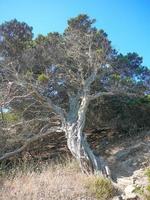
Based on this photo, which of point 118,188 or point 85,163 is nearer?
point 118,188

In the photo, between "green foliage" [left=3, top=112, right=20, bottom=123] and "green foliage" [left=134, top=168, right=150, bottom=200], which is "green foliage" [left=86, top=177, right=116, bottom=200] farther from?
"green foliage" [left=3, top=112, right=20, bottom=123]

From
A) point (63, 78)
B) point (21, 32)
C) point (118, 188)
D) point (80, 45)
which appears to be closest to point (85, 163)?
point (118, 188)

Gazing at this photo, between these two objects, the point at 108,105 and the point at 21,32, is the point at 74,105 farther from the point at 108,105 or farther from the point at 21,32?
the point at 21,32

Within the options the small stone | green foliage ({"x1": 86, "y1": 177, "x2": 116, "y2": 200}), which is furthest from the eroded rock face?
green foliage ({"x1": 86, "y1": 177, "x2": 116, "y2": 200})

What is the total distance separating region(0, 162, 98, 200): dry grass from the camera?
8.10 meters

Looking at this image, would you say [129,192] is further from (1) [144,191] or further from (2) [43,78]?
(2) [43,78]

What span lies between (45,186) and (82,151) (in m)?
2.50

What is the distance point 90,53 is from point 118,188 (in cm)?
570

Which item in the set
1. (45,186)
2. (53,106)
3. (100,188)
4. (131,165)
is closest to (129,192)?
(100,188)

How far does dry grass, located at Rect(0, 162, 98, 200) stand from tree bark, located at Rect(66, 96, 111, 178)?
0.62 metres

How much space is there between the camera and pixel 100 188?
27.9 ft

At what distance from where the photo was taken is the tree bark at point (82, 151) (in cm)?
1022

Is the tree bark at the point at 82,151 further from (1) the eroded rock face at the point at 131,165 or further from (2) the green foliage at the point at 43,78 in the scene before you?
(2) the green foliage at the point at 43,78

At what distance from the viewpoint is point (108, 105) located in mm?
14227
